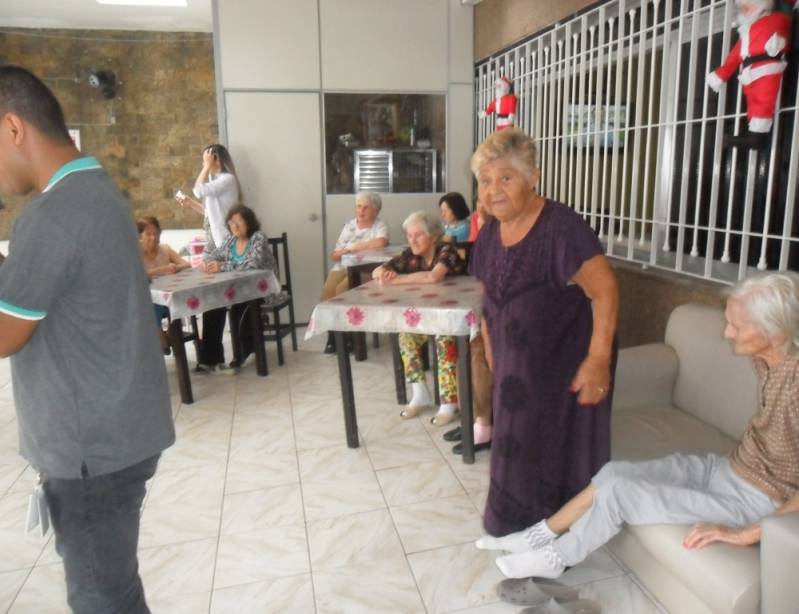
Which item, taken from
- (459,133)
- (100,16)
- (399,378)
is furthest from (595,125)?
(100,16)

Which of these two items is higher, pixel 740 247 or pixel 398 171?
pixel 398 171

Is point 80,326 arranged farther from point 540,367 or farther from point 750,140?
point 750,140

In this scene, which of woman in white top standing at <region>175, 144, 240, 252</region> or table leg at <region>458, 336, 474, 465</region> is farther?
woman in white top standing at <region>175, 144, 240, 252</region>

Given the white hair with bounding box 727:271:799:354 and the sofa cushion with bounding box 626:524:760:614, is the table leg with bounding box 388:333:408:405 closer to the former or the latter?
the sofa cushion with bounding box 626:524:760:614

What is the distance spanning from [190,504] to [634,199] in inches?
95.0

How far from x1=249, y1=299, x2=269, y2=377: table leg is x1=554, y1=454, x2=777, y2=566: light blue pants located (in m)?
2.60

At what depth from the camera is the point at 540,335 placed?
1.73 m

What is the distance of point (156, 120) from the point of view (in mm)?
6922

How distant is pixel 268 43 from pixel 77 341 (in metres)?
4.19

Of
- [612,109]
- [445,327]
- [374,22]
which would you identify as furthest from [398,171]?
[445,327]

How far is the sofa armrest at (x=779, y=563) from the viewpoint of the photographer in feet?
4.14

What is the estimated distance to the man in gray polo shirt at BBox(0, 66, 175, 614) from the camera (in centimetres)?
102

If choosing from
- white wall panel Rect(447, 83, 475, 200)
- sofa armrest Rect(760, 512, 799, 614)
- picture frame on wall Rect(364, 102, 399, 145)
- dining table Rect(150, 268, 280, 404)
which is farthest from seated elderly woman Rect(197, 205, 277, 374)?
sofa armrest Rect(760, 512, 799, 614)

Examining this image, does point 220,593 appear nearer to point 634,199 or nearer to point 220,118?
point 634,199
